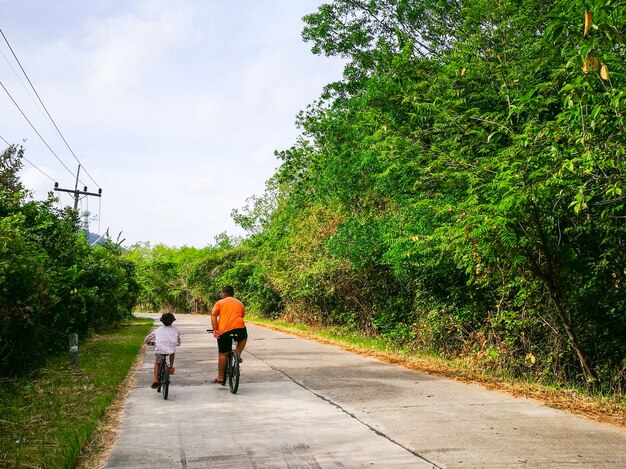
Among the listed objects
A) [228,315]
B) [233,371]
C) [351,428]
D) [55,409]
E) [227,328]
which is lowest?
[55,409]

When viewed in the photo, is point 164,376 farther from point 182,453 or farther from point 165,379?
point 182,453

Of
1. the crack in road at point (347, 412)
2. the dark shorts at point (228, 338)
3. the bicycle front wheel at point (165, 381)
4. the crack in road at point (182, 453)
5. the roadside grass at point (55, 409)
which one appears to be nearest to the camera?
the crack in road at point (182, 453)

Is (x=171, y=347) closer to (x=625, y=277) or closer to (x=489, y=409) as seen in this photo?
(x=489, y=409)

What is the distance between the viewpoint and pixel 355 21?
23.2 metres

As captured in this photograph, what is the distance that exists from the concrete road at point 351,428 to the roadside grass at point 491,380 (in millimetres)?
386

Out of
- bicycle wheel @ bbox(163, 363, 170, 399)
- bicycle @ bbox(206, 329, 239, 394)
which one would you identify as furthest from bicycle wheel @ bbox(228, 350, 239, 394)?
bicycle wheel @ bbox(163, 363, 170, 399)

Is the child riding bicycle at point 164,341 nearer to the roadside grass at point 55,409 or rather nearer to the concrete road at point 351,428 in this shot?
the concrete road at point 351,428

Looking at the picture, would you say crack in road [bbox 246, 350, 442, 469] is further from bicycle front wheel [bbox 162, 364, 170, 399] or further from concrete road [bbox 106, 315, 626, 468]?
bicycle front wheel [bbox 162, 364, 170, 399]

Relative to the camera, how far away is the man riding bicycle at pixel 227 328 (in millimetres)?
9945

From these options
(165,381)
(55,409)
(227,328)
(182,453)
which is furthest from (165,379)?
(182,453)

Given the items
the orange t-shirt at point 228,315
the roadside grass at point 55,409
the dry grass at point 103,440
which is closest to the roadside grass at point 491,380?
the orange t-shirt at point 228,315

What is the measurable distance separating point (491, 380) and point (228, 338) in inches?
196

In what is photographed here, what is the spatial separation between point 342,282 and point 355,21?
36.5 ft

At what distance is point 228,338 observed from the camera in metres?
9.95
